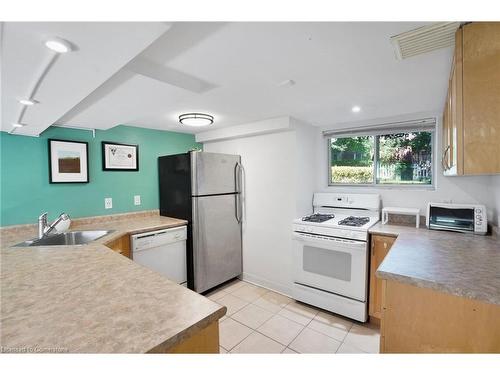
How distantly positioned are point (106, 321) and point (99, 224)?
2191 millimetres

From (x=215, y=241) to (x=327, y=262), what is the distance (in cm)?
134

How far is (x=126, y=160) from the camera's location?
9.53 feet

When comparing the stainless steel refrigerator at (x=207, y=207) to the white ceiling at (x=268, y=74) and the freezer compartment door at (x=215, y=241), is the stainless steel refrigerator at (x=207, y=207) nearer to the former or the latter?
the freezer compartment door at (x=215, y=241)

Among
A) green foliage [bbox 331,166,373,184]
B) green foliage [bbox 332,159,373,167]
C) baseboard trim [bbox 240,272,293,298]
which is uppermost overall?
green foliage [bbox 332,159,373,167]

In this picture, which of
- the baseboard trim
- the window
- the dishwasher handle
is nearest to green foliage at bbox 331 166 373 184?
the window

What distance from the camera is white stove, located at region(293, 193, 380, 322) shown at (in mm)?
2260

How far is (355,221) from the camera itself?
2.55m

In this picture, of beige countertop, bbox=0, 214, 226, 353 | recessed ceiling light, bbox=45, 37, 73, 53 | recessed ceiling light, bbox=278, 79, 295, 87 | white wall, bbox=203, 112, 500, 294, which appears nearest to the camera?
beige countertop, bbox=0, 214, 226, 353

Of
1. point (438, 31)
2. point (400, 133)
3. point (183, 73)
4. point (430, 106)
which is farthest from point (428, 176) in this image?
point (183, 73)

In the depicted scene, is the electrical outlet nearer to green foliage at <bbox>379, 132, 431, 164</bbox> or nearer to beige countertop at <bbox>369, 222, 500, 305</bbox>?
beige countertop at <bbox>369, 222, 500, 305</bbox>

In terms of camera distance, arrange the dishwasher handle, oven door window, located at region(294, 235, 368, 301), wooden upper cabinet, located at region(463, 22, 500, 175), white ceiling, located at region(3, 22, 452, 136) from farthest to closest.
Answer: the dishwasher handle < oven door window, located at region(294, 235, 368, 301) < white ceiling, located at region(3, 22, 452, 136) < wooden upper cabinet, located at region(463, 22, 500, 175)

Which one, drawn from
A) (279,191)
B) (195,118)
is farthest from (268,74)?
(279,191)

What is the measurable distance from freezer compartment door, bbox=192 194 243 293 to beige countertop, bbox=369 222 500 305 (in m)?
1.92

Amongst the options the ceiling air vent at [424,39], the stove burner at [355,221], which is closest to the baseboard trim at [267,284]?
the stove burner at [355,221]
